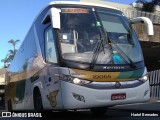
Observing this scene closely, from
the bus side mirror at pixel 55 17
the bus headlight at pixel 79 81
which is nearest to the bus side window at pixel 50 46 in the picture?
the bus side mirror at pixel 55 17

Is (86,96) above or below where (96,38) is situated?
below

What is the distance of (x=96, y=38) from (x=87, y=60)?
2.40 ft

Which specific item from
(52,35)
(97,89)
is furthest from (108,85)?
(52,35)

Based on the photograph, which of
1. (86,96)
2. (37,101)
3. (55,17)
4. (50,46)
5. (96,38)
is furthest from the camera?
Result: (37,101)

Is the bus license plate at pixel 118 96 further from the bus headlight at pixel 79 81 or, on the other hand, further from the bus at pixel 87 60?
the bus headlight at pixel 79 81

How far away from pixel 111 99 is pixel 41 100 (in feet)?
7.39

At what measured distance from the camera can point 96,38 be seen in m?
9.09

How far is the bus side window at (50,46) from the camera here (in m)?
9.13

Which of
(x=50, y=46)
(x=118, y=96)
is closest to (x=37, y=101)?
(x=50, y=46)

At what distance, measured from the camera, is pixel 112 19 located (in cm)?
980

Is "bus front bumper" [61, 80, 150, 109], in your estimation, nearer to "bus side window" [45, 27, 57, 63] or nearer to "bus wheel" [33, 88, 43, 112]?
"bus side window" [45, 27, 57, 63]

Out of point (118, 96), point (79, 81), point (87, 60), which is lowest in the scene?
point (118, 96)

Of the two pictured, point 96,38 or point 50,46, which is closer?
point 96,38

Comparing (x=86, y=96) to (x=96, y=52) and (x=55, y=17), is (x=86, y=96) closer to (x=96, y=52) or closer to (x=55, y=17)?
(x=96, y=52)
